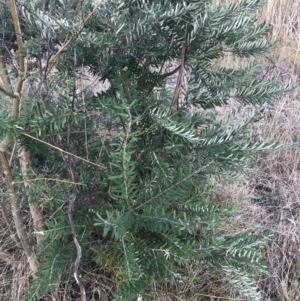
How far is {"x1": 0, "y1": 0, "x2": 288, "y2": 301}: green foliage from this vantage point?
0.82m

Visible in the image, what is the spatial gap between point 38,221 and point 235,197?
27.3 inches

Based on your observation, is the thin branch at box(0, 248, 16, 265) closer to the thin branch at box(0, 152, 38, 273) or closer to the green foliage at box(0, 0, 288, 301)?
the thin branch at box(0, 152, 38, 273)

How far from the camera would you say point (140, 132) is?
876mm

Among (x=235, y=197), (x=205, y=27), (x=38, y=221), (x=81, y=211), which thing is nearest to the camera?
(x=205, y=27)

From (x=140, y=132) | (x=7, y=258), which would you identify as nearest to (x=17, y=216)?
(x=7, y=258)

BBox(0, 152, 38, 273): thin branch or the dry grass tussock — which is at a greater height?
BBox(0, 152, 38, 273): thin branch

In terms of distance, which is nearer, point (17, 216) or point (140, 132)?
point (140, 132)

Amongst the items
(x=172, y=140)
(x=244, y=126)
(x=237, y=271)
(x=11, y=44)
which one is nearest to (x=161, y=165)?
(x=172, y=140)

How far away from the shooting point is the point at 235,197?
1429mm

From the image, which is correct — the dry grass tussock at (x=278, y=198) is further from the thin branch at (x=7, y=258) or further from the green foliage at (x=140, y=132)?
the thin branch at (x=7, y=258)

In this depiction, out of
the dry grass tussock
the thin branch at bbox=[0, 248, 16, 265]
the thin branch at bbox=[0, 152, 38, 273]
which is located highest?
the thin branch at bbox=[0, 152, 38, 273]

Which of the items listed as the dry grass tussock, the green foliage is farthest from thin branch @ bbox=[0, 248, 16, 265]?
the dry grass tussock

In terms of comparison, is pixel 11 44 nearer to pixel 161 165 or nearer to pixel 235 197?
Result: pixel 161 165

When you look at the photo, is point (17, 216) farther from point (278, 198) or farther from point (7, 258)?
point (278, 198)
